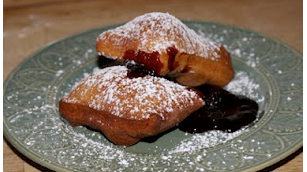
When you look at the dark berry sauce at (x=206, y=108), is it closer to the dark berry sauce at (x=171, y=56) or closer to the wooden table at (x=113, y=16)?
the dark berry sauce at (x=171, y=56)

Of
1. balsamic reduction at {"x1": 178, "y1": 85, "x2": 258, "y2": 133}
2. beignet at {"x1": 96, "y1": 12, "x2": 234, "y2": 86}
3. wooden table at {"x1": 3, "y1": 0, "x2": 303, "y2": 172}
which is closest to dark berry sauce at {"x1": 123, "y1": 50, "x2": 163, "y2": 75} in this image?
beignet at {"x1": 96, "y1": 12, "x2": 234, "y2": 86}

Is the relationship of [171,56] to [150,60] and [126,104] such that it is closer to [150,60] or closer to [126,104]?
[150,60]

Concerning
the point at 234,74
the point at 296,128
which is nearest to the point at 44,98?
the point at 234,74

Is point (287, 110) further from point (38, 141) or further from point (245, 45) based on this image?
point (38, 141)

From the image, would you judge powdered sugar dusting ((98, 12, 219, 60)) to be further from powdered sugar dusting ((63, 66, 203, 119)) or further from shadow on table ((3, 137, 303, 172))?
shadow on table ((3, 137, 303, 172))

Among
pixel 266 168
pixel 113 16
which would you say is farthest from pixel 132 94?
pixel 113 16
